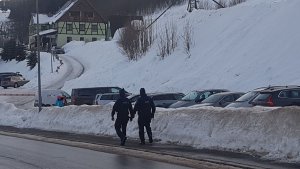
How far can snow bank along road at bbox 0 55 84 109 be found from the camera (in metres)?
53.8

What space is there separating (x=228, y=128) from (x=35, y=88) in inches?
2209

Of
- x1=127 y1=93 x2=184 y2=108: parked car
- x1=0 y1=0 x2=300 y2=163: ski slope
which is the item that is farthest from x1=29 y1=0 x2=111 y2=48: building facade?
x1=127 y1=93 x2=184 y2=108: parked car

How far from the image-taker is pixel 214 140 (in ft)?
56.0

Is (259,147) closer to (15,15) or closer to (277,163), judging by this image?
(277,163)

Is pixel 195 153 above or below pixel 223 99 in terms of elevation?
below

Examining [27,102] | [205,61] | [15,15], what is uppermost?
[15,15]

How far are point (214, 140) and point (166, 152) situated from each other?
5.24 feet

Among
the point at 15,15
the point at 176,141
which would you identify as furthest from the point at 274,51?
the point at 15,15

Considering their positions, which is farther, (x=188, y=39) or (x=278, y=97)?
(x=188, y=39)

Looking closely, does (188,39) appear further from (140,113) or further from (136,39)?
(140,113)

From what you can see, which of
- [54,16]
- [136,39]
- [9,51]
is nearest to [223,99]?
[136,39]

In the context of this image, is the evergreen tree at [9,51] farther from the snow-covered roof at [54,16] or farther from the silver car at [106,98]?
the silver car at [106,98]

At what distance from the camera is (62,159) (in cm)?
1536

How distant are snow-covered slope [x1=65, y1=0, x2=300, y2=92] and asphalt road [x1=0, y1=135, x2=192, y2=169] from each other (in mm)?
19597
